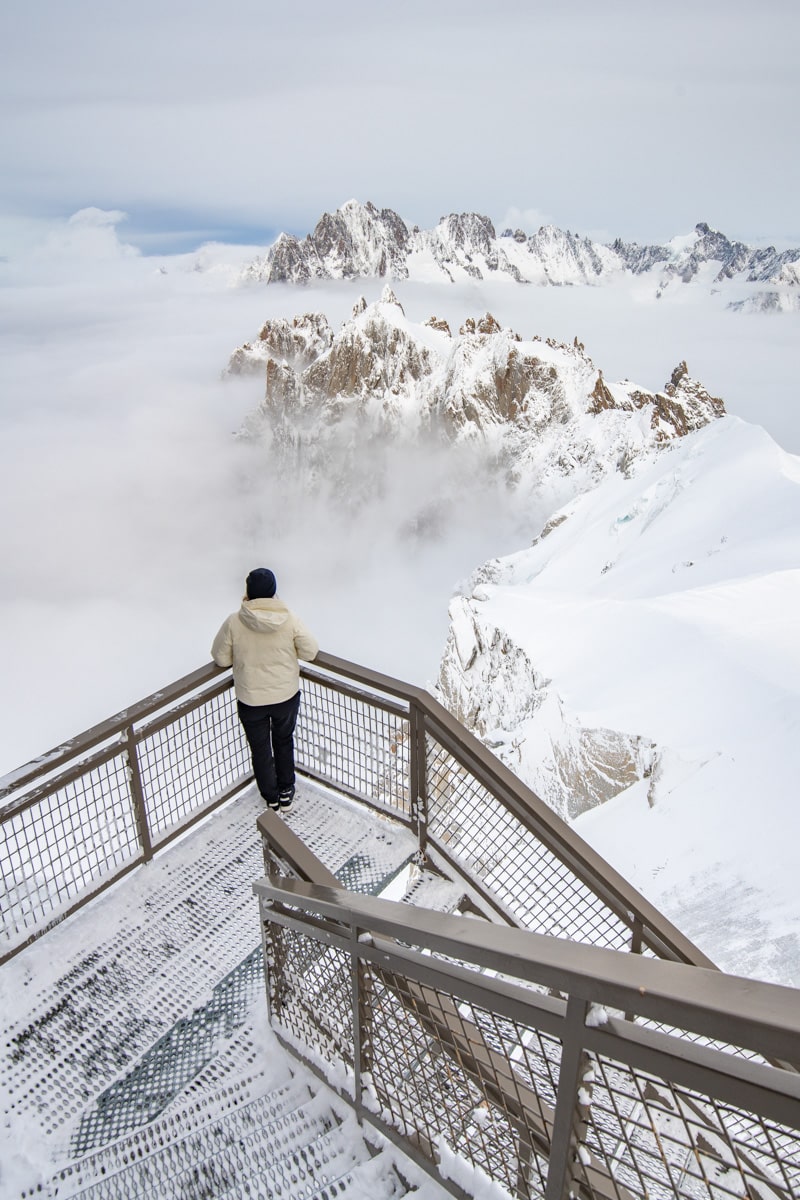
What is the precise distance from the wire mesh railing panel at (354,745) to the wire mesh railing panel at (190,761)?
0.47m

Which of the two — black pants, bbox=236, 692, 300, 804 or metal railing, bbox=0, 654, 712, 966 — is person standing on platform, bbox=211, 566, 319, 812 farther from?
metal railing, bbox=0, 654, 712, 966

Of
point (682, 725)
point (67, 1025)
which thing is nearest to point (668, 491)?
point (682, 725)

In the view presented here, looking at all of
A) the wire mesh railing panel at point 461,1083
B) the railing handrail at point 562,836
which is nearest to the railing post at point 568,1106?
the wire mesh railing panel at point 461,1083

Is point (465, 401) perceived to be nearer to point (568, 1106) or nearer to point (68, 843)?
point (68, 843)

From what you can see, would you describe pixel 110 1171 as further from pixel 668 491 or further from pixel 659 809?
pixel 668 491

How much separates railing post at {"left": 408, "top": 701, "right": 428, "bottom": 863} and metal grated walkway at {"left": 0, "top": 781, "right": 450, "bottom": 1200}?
4.7 inches

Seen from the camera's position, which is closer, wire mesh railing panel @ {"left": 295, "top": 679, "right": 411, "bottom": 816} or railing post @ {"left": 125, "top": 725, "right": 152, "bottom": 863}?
railing post @ {"left": 125, "top": 725, "right": 152, "bottom": 863}

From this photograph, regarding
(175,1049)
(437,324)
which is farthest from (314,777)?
(437,324)

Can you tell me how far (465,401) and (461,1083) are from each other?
149 meters

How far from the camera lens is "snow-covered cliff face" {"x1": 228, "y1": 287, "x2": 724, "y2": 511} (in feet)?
372

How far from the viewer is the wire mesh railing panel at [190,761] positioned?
4559mm

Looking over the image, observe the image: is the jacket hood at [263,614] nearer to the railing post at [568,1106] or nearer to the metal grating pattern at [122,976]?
the metal grating pattern at [122,976]

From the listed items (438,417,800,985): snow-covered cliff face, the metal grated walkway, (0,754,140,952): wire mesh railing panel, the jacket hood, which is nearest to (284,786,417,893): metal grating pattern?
the metal grated walkway

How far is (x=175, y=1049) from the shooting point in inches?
140
